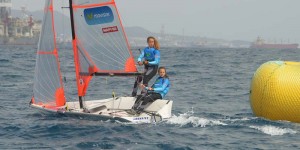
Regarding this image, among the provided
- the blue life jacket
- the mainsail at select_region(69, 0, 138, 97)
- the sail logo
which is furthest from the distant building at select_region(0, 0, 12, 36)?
the blue life jacket

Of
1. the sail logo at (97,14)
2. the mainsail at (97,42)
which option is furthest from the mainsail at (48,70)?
the sail logo at (97,14)

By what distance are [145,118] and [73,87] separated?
1043cm

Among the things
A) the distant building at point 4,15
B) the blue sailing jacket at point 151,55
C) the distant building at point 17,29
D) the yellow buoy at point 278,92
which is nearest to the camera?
the yellow buoy at point 278,92

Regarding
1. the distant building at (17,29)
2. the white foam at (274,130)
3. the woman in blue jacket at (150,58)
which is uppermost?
the distant building at (17,29)

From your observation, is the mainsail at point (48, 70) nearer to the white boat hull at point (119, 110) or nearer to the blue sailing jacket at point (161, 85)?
the white boat hull at point (119, 110)

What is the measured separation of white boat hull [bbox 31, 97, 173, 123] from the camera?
45.7 feet

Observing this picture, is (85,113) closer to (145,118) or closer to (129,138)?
(145,118)

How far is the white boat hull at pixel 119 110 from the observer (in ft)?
45.7

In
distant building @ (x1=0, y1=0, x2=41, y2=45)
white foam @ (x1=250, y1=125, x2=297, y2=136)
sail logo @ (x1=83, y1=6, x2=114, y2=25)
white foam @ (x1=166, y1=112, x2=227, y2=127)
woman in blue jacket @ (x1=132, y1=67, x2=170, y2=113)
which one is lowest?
white foam @ (x1=250, y1=125, x2=297, y2=136)

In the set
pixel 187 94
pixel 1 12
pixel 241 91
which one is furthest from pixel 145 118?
pixel 1 12

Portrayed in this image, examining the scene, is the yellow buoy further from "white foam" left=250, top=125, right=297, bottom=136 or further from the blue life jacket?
the blue life jacket

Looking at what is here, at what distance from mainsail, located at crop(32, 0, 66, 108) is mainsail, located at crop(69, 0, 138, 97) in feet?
2.30

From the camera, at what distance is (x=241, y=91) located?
22.0 m

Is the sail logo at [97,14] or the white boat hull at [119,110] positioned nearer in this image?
the white boat hull at [119,110]
